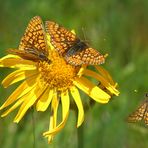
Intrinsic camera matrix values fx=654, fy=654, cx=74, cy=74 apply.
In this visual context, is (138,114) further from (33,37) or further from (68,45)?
(33,37)

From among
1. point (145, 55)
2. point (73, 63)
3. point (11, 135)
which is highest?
point (73, 63)

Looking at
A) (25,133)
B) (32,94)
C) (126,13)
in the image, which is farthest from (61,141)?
(126,13)

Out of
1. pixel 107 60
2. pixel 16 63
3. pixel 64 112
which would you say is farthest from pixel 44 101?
pixel 107 60

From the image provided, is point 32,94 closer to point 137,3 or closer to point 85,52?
point 85,52

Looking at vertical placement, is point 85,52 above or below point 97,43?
above

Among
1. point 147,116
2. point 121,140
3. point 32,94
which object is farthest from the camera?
point 121,140

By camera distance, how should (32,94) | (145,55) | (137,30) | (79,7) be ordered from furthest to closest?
(79,7)
(137,30)
(145,55)
(32,94)

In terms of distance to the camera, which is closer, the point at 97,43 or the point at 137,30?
the point at 97,43
